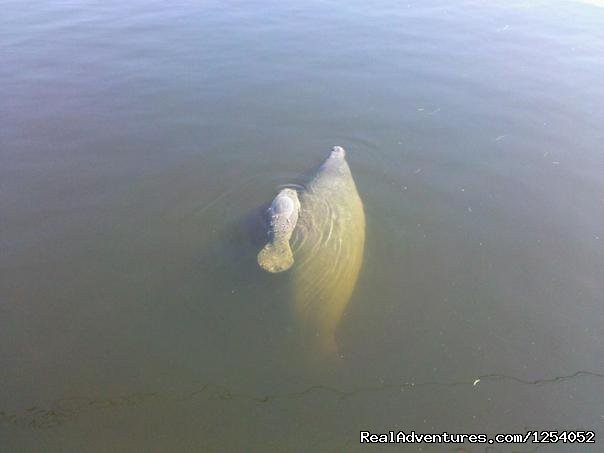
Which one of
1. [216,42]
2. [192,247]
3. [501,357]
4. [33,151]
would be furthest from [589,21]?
[33,151]

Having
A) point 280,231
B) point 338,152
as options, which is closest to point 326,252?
point 280,231

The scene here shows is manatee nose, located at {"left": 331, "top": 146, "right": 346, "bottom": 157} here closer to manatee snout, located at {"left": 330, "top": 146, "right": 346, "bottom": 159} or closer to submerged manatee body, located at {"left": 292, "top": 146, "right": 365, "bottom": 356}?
manatee snout, located at {"left": 330, "top": 146, "right": 346, "bottom": 159}

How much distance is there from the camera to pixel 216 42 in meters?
11.5

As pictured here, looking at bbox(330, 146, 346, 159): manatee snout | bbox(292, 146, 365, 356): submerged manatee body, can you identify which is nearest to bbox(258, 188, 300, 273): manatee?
bbox(292, 146, 365, 356): submerged manatee body

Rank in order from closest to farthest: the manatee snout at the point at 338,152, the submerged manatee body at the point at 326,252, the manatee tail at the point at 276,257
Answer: the submerged manatee body at the point at 326,252 < the manatee tail at the point at 276,257 < the manatee snout at the point at 338,152

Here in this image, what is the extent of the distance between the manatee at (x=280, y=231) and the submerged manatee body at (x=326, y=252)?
0.16 metres

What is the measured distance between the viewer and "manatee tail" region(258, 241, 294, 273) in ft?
17.1

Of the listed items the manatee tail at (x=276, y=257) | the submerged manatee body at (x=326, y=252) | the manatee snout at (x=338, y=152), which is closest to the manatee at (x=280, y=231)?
the manatee tail at (x=276, y=257)

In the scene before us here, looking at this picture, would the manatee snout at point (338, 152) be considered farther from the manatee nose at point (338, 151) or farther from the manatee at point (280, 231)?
the manatee at point (280, 231)

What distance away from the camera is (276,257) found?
17.5 ft

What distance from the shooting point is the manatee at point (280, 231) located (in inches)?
207

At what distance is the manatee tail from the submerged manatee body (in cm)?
17

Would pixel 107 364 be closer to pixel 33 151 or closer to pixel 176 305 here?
pixel 176 305

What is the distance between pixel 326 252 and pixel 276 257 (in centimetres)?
78
